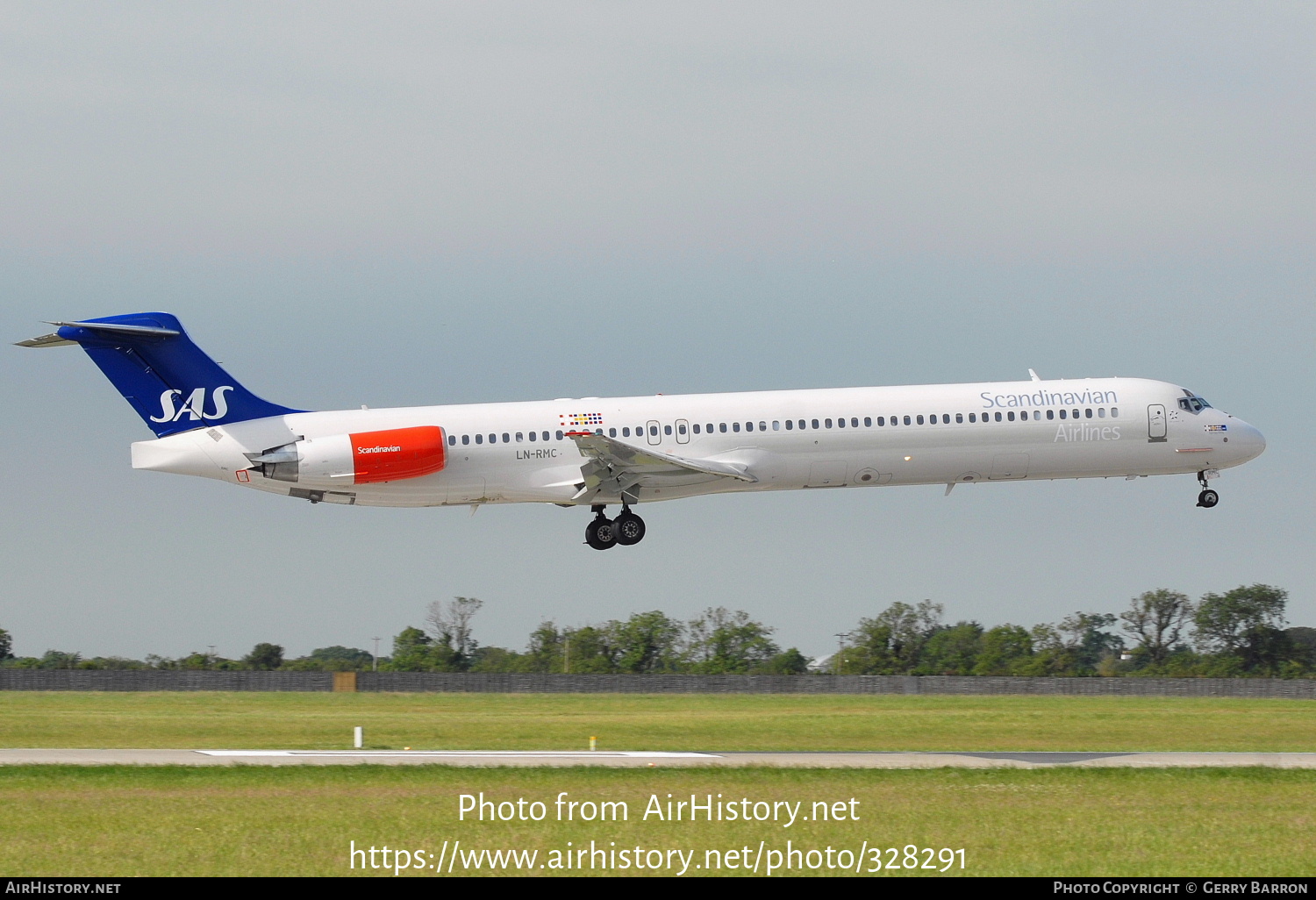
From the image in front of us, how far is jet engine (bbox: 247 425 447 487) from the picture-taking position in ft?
122

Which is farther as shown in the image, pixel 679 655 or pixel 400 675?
pixel 679 655

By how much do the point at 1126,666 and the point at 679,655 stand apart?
84.0ft

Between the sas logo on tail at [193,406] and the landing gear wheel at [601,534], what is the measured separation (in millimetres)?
9181

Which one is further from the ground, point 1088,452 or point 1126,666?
point 1088,452

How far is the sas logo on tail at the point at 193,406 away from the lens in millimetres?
38125

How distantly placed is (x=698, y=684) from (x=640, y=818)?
39.6m

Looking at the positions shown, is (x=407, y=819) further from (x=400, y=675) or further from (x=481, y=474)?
(x=400, y=675)

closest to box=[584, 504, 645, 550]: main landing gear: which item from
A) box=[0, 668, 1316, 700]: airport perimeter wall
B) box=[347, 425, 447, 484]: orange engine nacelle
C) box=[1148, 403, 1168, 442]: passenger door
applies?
box=[347, 425, 447, 484]: orange engine nacelle

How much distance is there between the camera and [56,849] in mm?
19125

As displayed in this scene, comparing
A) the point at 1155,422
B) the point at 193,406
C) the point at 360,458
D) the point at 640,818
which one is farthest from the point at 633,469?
the point at 640,818

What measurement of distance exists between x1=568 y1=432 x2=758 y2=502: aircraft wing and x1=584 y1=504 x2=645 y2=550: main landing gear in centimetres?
58
